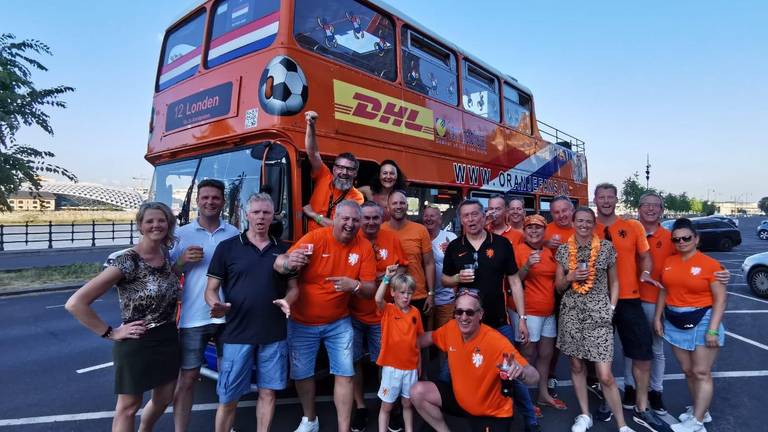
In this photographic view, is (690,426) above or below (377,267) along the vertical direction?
below

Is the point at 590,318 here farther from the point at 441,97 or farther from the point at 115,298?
the point at 115,298

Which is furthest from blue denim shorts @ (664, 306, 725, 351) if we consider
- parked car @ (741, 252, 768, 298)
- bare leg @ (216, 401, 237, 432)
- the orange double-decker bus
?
parked car @ (741, 252, 768, 298)

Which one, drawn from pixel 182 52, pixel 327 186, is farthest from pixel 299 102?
pixel 182 52

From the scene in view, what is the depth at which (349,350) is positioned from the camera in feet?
10.1

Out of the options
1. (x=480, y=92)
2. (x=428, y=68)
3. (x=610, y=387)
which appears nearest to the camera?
(x=610, y=387)

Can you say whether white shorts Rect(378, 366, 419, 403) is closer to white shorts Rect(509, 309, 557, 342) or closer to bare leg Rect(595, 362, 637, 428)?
white shorts Rect(509, 309, 557, 342)

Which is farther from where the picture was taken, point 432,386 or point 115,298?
point 115,298

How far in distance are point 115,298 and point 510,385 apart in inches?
376

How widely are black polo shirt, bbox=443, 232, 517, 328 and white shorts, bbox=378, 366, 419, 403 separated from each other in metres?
0.79

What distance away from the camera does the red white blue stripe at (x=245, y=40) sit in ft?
13.0

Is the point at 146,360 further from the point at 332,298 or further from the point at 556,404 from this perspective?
the point at 556,404

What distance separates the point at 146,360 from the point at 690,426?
4.25 m

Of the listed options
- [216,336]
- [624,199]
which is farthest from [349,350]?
[624,199]

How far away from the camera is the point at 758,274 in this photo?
9016 millimetres
